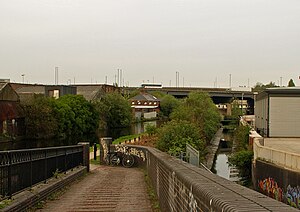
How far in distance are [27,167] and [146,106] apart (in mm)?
111984

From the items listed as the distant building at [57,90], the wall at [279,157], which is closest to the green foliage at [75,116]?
the distant building at [57,90]

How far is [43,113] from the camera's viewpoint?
2596 inches

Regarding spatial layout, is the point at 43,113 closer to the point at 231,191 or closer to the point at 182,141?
the point at 182,141

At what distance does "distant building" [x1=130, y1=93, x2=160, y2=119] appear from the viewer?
120938 mm

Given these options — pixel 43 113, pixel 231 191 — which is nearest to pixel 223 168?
pixel 43 113

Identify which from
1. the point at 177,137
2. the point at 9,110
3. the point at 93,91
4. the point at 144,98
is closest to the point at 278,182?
the point at 177,137

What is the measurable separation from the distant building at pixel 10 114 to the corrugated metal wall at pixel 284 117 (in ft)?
111

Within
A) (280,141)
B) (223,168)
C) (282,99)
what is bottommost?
(223,168)

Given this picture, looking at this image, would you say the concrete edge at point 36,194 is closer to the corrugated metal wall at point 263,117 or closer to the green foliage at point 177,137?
the green foliage at point 177,137

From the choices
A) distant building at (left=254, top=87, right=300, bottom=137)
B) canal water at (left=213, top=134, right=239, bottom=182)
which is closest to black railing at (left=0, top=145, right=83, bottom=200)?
canal water at (left=213, top=134, right=239, bottom=182)

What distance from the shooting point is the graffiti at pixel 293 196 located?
67.9 ft

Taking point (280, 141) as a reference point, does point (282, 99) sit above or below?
above

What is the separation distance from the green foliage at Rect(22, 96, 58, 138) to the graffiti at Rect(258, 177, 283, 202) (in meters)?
42.1

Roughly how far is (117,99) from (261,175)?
6276 cm
